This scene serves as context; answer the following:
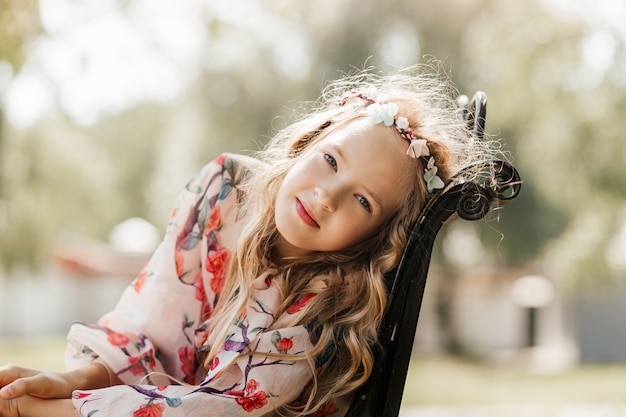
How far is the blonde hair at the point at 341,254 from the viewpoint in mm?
1819

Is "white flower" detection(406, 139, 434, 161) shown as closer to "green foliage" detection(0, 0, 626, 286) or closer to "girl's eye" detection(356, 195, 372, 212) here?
"girl's eye" detection(356, 195, 372, 212)

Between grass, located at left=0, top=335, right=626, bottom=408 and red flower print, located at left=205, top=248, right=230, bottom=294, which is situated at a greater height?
grass, located at left=0, top=335, right=626, bottom=408

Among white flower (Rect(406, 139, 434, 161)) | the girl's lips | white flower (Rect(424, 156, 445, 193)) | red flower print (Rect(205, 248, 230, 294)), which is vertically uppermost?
white flower (Rect(406, 139, 434, 161))

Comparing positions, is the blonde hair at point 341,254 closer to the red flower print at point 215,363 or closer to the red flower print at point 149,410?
the red flower print at point 215,363

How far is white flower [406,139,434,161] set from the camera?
1.93 meters

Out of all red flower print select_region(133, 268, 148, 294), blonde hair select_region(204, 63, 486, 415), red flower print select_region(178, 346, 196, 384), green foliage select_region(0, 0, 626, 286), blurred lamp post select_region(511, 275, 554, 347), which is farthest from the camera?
blurred lamp post select_region(511, 275, 554, 347)

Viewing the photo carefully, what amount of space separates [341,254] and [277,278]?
16 cm

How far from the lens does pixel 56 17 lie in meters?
8.52

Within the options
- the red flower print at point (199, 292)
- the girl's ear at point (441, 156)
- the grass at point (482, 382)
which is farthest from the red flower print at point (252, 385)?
the grass at point (482, 382)

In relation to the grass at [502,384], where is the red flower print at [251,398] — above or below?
below

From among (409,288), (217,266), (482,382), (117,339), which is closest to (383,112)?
(409,288)

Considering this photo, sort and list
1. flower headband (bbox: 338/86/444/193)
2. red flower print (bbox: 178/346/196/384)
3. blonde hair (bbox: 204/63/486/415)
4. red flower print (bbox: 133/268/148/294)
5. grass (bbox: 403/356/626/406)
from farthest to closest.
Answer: grass (bbox: 403/356/626/406)
red flower print (bbox: 133/268/148/294)
red flower print (bbox: 178/346/196/384)
flower headband (bbox: 338/86/444/193)
blonde hair (bbox: 204/63/486/415)

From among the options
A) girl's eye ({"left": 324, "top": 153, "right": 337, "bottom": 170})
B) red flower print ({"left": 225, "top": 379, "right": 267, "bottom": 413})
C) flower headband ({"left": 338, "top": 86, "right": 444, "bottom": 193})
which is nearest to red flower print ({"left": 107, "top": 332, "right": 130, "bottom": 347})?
red flower print ({"left": 225, "top": 379, "right": 267, "bottom": 413})

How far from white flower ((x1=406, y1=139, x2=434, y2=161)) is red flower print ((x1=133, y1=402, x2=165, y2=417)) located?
2.56 ft
